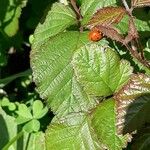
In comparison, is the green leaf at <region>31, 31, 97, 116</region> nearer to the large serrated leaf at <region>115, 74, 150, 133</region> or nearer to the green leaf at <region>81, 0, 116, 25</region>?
the green leaf at <region>81, 0, 116, 25</region>

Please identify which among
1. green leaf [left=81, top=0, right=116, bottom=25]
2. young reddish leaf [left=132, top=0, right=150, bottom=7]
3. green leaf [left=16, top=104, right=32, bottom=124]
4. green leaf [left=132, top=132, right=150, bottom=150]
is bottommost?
green leaf [left=16, top=104, right=32, bottom=124]

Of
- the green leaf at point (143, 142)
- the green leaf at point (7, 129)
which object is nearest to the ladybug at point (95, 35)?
the green leaf at point (143, 142)

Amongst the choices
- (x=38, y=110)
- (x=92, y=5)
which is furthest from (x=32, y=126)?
(x=92, y=5)

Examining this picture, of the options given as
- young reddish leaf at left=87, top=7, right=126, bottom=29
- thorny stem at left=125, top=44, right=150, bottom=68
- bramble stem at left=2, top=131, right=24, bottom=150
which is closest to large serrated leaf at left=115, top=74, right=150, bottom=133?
thorny stem at left=125, top=44, right=150, bottom=68

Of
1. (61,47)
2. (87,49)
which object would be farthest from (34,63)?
(87,49)

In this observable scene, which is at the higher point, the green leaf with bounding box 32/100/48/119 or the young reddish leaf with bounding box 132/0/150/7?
the young reddish leaf with bounding box 132/0/150/7

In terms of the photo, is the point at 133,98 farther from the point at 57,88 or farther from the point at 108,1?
the point at 108,1
